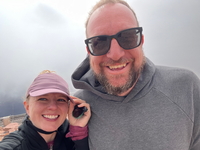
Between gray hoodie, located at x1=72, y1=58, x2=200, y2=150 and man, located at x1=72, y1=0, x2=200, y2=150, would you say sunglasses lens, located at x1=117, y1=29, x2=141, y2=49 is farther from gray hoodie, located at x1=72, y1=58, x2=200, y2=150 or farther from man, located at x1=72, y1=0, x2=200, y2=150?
gray hoodie, located at x1=72, y1=58, x2=200, y2=150

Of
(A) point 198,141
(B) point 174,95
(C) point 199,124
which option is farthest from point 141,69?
(A) point 198,141

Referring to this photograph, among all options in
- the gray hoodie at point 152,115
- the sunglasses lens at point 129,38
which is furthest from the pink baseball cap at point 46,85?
the sunglasses lens at point 129,38

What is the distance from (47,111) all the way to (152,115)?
3.29 ft

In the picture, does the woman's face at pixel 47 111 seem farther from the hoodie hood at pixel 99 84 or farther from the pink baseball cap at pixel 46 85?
the hoodie hood at pixel 99 84

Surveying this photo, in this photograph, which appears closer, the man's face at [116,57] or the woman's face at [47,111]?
the man's face at [116,57]

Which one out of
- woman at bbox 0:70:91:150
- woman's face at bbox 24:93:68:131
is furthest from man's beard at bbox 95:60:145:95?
woman's face at bbox 24:93:68:131

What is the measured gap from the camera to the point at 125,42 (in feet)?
3.83

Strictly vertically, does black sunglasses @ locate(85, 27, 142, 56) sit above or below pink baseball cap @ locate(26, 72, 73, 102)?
above

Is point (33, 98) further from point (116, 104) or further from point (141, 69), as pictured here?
point (141, 69)

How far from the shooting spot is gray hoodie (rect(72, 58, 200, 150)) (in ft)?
3.59

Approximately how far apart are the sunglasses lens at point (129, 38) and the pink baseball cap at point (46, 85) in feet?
2.48

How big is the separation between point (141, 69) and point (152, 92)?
25cm

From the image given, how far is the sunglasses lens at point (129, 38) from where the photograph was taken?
1.16m

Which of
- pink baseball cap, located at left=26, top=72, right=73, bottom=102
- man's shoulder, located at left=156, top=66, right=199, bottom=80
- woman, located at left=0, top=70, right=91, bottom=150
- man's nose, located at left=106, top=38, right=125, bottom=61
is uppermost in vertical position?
man's nose, located at left=106, top=38, right=125, bottom=61
